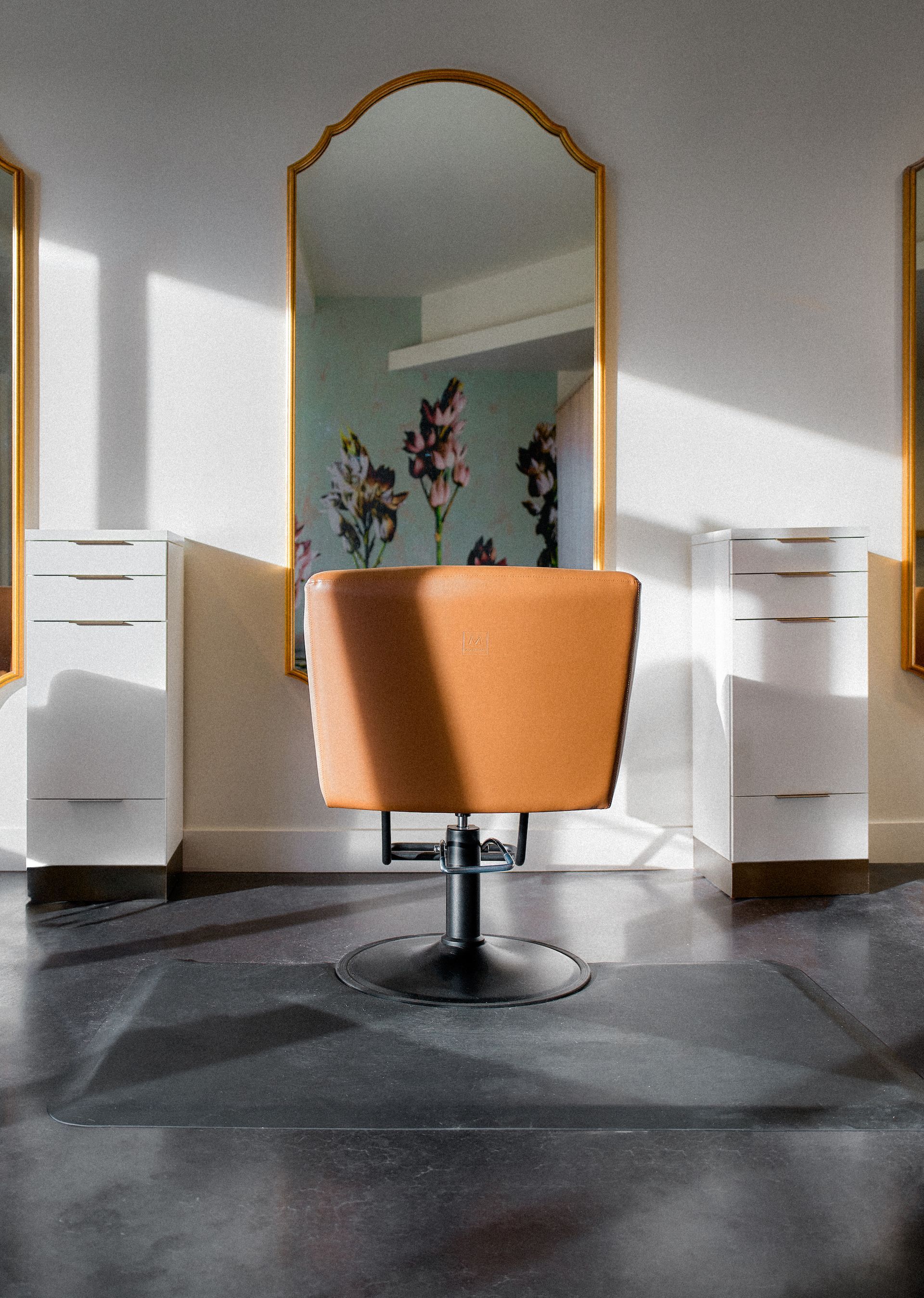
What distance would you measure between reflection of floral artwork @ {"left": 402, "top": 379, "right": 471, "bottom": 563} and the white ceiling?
36 centimetres

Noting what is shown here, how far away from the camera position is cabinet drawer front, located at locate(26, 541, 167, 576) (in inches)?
106

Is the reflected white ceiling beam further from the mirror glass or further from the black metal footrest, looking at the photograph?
the black metal footrest

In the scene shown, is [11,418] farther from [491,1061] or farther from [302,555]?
[491,1061]

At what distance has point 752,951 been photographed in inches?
88.6

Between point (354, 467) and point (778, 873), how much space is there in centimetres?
167

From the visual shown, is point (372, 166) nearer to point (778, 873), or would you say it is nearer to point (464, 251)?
point (464, 251)

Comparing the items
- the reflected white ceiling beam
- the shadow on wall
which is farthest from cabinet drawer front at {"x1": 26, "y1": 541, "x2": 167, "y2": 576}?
the reflected white ceiling beam

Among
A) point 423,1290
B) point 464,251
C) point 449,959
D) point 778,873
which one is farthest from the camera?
point 464,251

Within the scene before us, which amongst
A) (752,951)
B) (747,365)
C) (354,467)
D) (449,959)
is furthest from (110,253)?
(752,951)

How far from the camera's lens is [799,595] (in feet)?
9.09

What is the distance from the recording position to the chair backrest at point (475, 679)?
1.72 meters

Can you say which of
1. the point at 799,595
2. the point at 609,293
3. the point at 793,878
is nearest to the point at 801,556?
the point at 799,595

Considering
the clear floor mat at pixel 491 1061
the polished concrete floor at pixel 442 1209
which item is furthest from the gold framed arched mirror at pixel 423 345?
the polished concrete floor at pixel 442 1209

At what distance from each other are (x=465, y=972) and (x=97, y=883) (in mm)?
1188
